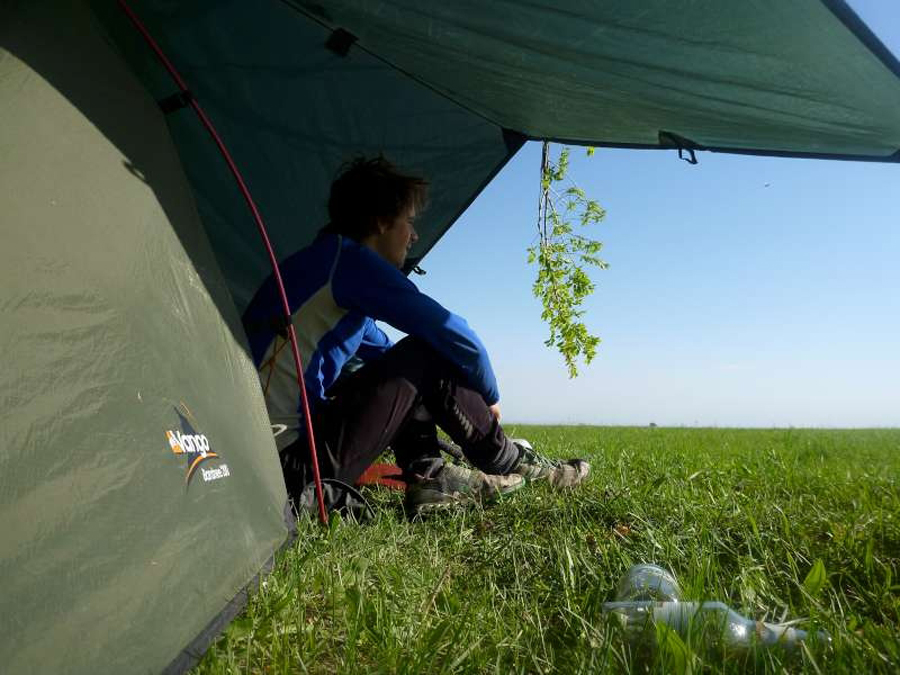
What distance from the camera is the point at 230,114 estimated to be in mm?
2895

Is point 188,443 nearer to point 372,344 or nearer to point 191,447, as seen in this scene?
point 191,447

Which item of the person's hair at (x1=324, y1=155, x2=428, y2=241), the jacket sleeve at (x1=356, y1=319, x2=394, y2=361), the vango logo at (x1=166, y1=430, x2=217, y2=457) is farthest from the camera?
the jacket sleeve at (x1=356, y1=319, x2=394, y2=361)

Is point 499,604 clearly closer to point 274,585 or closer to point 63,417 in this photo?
point 274,585

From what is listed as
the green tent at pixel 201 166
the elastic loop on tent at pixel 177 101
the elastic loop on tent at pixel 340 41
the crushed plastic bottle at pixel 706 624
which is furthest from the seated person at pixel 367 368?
the crushed plastic bottle at pixel 706 624

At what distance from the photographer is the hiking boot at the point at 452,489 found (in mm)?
2197

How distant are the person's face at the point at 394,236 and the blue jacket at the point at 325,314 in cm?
29

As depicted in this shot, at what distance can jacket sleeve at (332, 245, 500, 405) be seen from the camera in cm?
213

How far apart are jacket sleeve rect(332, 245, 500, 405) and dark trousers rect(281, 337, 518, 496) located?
102 millimetres

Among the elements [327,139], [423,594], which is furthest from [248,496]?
[327,139]

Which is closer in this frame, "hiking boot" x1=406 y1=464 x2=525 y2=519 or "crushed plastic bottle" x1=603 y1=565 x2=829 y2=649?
"crushed plastic bottle" x1=603 y1=565 x2=829 y2=649

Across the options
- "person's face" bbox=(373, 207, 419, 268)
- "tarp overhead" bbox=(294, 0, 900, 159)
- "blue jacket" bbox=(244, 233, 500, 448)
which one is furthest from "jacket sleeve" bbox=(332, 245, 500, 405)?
"tarp overhead" bbox=(294, 0, 900, 159)

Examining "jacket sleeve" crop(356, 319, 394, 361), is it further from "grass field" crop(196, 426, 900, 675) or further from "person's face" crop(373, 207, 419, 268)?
"grass field" crop(196, 426, 900, 675)

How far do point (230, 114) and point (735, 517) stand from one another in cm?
243

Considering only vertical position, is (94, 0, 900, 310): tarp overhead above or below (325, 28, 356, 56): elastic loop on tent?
below
